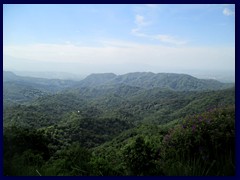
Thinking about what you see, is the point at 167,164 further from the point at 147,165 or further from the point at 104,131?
the point at 104,131

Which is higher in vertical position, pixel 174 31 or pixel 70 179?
pixel 174 31

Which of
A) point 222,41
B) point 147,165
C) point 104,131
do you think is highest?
point 222,41

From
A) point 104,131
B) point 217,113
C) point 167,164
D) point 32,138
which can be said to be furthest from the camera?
point 104,131

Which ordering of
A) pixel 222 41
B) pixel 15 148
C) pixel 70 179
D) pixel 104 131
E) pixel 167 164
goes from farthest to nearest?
pixel 104 131 < pixel 222 41 < pixel 15 148 < pixel 167 164 < pixel 70 179

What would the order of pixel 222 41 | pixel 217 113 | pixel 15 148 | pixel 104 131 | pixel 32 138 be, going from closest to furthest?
pixel 15 148, pixel 217 113, pixel 32 138, pixel 222 41, pixel 104 131

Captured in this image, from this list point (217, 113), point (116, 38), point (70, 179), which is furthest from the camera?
point (116, 38)

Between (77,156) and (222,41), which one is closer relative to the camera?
(77,156)

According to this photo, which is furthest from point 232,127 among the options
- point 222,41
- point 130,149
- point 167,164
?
point 222,41

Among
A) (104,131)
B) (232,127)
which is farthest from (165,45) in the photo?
(104,131)

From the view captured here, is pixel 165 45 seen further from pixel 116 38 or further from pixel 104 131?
pixel 104 131
